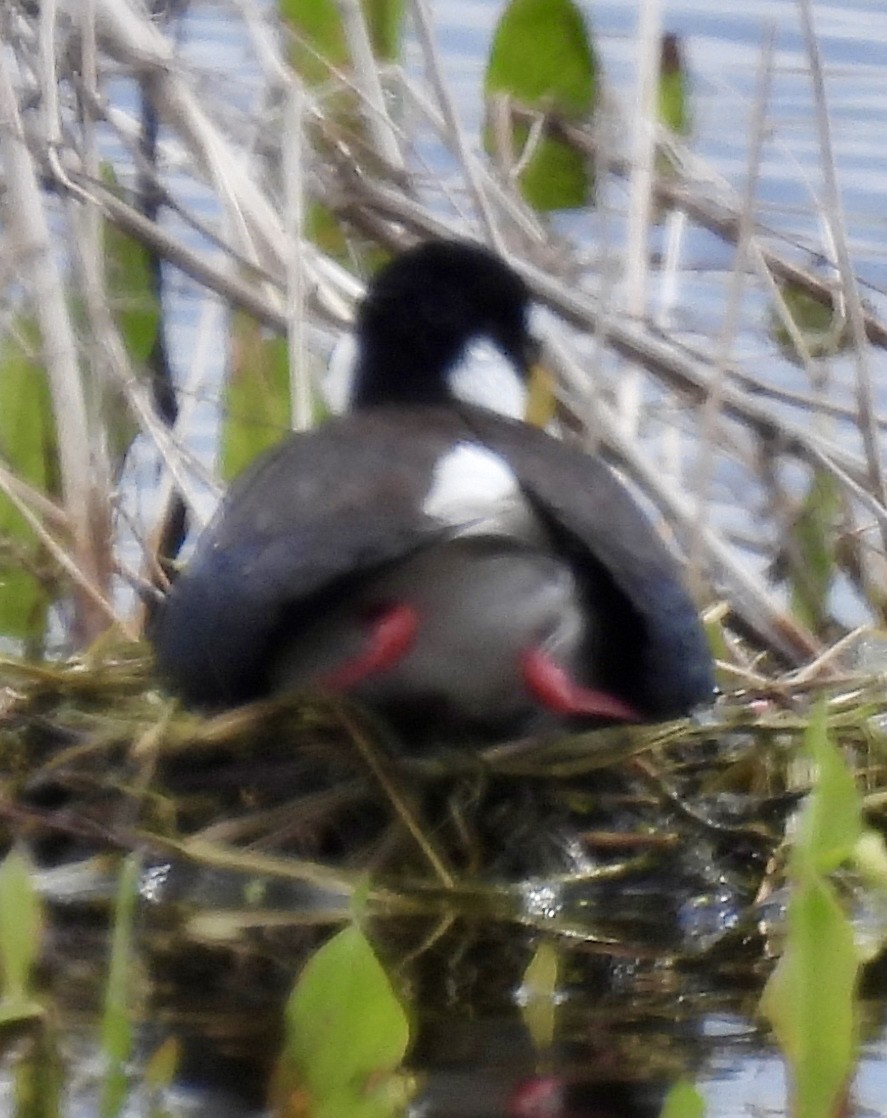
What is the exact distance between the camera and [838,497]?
4.03 m

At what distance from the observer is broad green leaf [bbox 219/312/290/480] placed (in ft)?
12.1

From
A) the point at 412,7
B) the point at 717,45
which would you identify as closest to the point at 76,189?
the point at 412,7

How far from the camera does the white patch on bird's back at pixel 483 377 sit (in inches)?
132

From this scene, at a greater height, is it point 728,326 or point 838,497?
point 728,326

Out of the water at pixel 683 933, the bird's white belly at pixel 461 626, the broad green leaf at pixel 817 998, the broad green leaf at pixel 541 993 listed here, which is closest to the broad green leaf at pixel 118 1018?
the water at pixel 683 933

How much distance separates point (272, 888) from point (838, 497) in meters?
1.22

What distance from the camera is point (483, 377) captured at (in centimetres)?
338

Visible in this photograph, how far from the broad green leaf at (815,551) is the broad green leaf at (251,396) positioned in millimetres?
651

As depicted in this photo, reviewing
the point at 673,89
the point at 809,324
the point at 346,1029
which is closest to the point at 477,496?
the point at 346,1029

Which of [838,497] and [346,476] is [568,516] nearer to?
[346,476]

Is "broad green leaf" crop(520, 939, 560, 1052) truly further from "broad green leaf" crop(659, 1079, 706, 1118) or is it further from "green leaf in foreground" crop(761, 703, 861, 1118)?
"broad green leaf" crop(659, 1079, 706, 1118)

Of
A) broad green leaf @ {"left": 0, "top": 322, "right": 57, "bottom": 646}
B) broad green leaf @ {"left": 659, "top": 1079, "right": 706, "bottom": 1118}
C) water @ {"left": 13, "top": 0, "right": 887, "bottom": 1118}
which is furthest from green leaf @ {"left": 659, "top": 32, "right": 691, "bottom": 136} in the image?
broad green leaf @ {"left": 659, "top": 1079, "right": 706, "bottom": 1118}

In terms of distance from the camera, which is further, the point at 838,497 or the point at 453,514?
the point at 838,497

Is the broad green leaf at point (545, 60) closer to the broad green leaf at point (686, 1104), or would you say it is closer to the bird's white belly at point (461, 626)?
the bird's white belly at point (461, 626)
